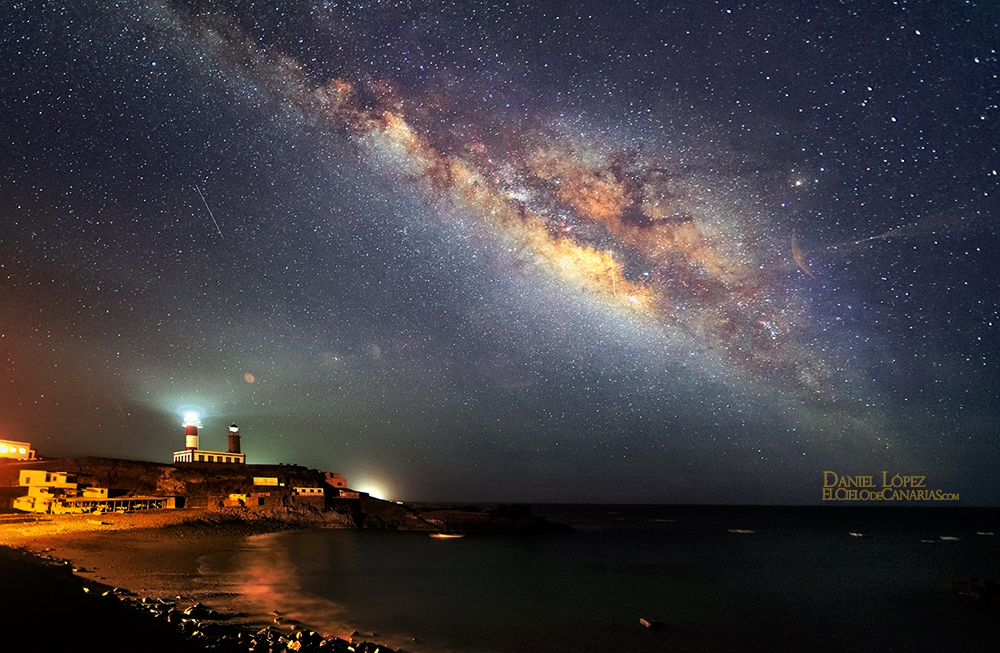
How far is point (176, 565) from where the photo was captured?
3378cm

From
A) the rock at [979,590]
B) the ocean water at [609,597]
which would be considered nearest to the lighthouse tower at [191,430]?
the ocean water at [609,597]

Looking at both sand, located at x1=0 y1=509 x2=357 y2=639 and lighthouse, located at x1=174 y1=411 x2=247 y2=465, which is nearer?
sand, located at x1=0 y1=509 x2=357 y2=639

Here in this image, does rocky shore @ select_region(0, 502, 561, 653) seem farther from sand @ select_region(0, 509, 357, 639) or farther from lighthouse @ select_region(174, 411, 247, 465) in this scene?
lighthouse @ select_region(174, 411, 247, 465)

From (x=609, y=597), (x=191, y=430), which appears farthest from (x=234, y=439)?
(x=609, y=597)

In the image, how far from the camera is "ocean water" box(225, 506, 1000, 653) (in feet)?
77.4

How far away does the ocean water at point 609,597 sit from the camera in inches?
928

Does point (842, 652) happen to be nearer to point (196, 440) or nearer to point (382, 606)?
point (382, 606)

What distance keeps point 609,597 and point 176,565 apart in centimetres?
2576

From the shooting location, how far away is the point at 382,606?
27156 millimetres

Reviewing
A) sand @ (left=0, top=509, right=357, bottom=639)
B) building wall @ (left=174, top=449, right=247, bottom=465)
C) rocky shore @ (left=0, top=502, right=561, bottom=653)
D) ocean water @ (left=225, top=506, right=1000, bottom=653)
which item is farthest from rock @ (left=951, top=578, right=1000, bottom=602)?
building wall @ (left=174, top=449, right=247, bottom=465)

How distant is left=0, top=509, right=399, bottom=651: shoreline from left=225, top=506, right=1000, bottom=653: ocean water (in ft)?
1.85

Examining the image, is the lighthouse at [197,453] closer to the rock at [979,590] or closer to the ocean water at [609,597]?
the ocean water at [609,597]

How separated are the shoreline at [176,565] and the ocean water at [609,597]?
1.85 ft

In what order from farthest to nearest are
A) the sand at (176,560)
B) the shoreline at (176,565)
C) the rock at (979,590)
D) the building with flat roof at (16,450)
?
the building with flat roof at (16,450) < the rock at (979,590) < the sand at (176,560) < the shoreline at (176,565)
